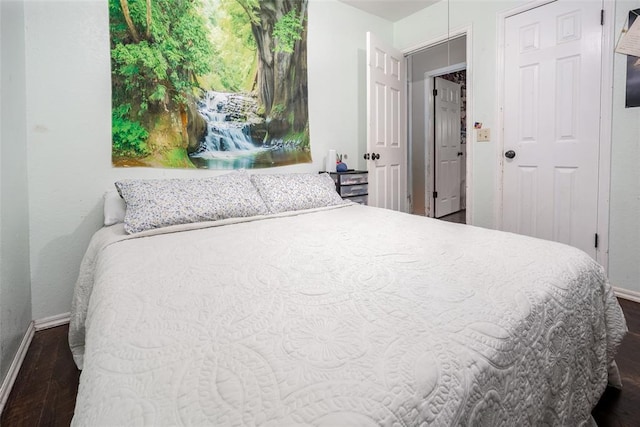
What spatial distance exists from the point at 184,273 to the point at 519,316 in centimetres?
92

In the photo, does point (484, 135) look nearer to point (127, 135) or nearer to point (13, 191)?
point (127, 135)

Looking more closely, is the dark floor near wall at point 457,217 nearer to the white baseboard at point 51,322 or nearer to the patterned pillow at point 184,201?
the patterned pillow at point 184,201

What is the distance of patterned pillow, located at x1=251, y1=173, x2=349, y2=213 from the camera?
2.19 metres

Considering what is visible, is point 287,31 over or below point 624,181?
over

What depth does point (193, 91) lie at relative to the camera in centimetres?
237

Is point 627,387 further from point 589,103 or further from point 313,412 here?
point 589,103

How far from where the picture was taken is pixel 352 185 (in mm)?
2953

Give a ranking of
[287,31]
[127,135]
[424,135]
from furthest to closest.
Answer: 1. [424,135]
2. [287,31]
3. [127,135]

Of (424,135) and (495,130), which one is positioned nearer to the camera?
(495,130)

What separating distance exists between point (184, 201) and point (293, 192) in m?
0.72

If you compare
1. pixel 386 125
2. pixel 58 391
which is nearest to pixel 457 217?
pixel 386 125

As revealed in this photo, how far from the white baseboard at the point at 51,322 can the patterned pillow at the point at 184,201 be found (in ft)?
3.02

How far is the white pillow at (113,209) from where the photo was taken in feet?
6.37

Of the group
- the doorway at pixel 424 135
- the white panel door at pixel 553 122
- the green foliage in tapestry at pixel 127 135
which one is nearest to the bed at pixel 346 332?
the green foliage in tapestry at pixel 127 135
